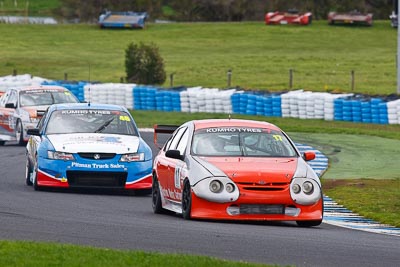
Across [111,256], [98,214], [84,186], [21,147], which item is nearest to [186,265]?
[111,256]

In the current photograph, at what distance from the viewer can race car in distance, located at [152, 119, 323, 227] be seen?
45.2ft

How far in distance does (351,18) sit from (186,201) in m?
67.0

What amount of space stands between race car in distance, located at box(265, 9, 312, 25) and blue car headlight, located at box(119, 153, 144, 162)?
2479 inches

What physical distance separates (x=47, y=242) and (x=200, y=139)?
4.16m

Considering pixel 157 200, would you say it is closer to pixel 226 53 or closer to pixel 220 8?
pixel 226 53

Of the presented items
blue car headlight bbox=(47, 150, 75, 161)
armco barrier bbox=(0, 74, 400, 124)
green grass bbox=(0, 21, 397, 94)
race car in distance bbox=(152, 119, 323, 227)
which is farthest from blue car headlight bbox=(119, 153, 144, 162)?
green grass bbox=(0, 21, 397, 94)

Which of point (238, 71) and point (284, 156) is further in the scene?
point (238, 71)

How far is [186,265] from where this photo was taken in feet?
32.4

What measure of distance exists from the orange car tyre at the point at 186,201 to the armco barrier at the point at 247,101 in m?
21.1

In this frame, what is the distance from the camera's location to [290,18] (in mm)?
80938

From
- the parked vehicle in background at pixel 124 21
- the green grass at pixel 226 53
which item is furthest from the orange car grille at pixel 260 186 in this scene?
the parked vehicle in background at pixel 124 21

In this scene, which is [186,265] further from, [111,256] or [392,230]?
[392,230]

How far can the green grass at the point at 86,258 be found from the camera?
9875 mm

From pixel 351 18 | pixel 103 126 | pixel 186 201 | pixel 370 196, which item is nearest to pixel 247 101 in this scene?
pixel 103 126
